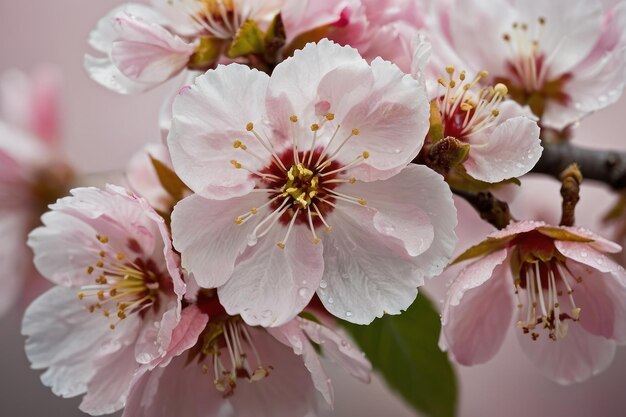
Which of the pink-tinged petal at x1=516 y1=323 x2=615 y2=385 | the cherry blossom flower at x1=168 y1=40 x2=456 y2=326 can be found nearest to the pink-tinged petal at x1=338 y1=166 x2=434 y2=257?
the cherry blossom flower at x1=168 y1=40 x2=456 y2=326

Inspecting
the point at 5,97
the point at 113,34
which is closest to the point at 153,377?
the point at 113,34

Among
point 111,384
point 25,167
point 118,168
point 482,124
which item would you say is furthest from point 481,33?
point 118,168

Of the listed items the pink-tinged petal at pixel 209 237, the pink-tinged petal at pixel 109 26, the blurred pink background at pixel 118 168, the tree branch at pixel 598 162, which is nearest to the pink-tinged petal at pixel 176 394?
the pink-tinged petal at pixel 209 237

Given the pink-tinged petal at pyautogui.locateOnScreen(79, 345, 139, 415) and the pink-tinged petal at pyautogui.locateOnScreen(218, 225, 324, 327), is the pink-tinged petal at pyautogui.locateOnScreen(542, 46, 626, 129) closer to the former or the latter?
the pink-tinged petal at pyautogui.locateOnScreen(218, 225, 324, 327)

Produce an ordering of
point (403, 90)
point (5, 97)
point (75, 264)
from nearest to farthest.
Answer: point (403, 90) → point (75, 264) → point (5, 97)

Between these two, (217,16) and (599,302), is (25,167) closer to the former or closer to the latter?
(217,16)

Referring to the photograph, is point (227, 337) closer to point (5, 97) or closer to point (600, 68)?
point (600, 68)

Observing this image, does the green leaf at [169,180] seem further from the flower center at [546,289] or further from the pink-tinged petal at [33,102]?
the pink-tinged petal at [33,102]
